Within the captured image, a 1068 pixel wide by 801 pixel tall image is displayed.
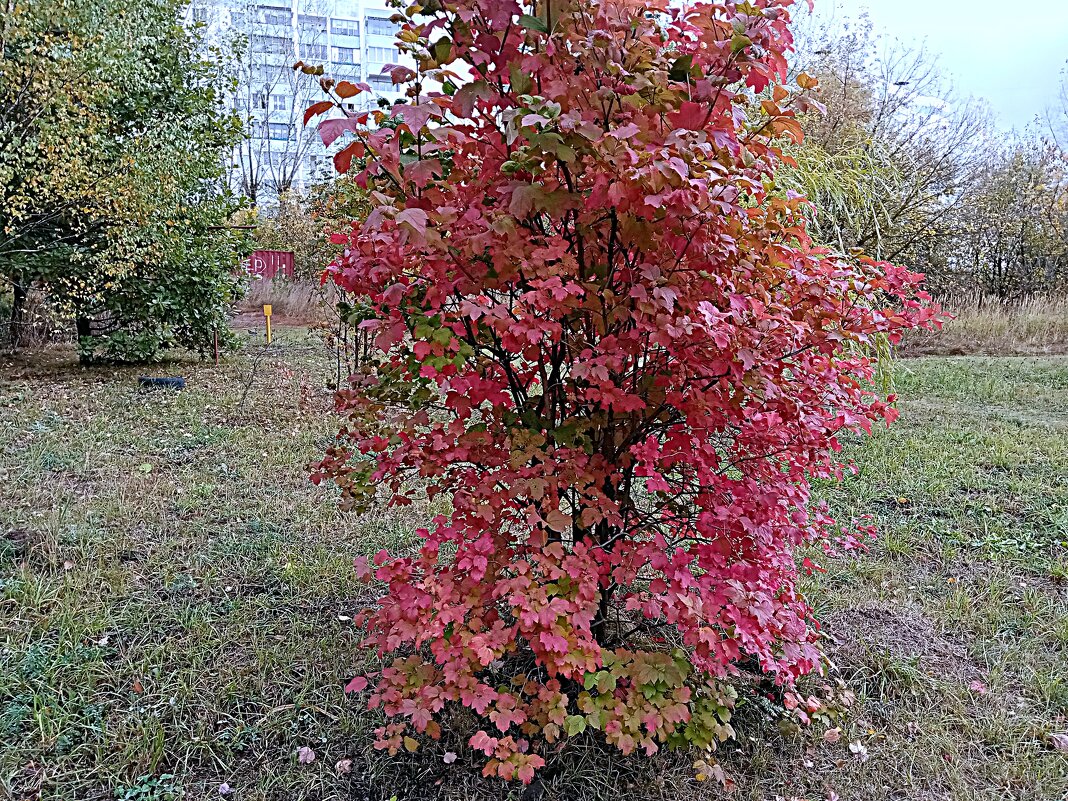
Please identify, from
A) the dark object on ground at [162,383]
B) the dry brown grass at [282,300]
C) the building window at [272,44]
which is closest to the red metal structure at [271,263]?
the dry brown grass at [282,300]

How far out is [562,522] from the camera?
5.40 ft

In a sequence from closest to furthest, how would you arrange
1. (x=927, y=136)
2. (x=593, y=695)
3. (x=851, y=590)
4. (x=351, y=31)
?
(x=593, y=695) → (x=851, y=590) → (x=927, y=136) → (x=351, y=31)

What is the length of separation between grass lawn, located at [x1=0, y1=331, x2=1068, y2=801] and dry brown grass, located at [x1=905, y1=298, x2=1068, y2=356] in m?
7.38

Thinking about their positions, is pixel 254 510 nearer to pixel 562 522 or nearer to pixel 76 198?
pixel 562 522

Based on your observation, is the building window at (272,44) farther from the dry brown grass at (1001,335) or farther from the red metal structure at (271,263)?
the dry brown grass at (1001,335)

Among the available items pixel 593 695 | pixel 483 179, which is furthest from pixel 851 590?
pixel 483 179

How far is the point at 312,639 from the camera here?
240 centimetres

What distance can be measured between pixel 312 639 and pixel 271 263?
17.0 m

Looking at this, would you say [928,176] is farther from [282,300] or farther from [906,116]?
[282,300]

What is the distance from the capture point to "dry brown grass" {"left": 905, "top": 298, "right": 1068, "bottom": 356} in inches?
430

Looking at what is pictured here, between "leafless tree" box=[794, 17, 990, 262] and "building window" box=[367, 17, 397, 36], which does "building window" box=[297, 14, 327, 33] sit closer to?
"building window" box=[367, 17, 397, 36]

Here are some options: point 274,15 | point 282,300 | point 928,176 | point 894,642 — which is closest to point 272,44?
point 274,15

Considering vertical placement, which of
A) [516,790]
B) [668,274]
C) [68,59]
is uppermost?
[68,59]

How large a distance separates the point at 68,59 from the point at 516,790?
638 cm
